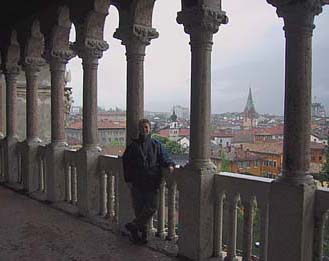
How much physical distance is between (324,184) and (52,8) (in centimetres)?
574

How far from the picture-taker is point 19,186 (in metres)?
9.82

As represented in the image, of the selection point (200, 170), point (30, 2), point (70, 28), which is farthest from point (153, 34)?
point (30, 2)

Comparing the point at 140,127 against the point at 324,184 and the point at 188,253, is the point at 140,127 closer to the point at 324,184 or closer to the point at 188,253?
the point at 188,253

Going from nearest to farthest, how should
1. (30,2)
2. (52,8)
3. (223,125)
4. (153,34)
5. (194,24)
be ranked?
(194,24), (223,125), (153,34), (52,8), (30,2)

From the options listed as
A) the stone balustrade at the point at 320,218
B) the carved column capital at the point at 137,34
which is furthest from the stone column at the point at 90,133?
the stone balustrade at the point at 320,218

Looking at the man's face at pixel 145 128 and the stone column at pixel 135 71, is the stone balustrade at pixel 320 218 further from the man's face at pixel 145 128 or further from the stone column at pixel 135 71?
the stone column at pixel 135 71

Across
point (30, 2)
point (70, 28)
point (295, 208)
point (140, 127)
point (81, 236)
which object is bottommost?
point (81, 236)

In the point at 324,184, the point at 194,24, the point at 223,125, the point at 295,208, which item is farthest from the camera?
the point at 223,125

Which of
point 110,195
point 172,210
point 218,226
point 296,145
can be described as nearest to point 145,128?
point 172,210

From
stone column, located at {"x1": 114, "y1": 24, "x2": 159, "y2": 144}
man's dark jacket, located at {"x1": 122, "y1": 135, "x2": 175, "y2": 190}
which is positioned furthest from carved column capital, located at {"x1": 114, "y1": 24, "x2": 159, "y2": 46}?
man's dark jacket, located at {"x1": 122, "y1": 135, "x2": 175, "y2": 190}

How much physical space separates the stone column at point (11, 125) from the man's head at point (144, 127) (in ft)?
17.9

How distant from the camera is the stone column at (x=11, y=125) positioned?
1009 centimetres

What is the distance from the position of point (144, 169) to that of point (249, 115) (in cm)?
143

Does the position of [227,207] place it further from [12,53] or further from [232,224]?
[12,53]
